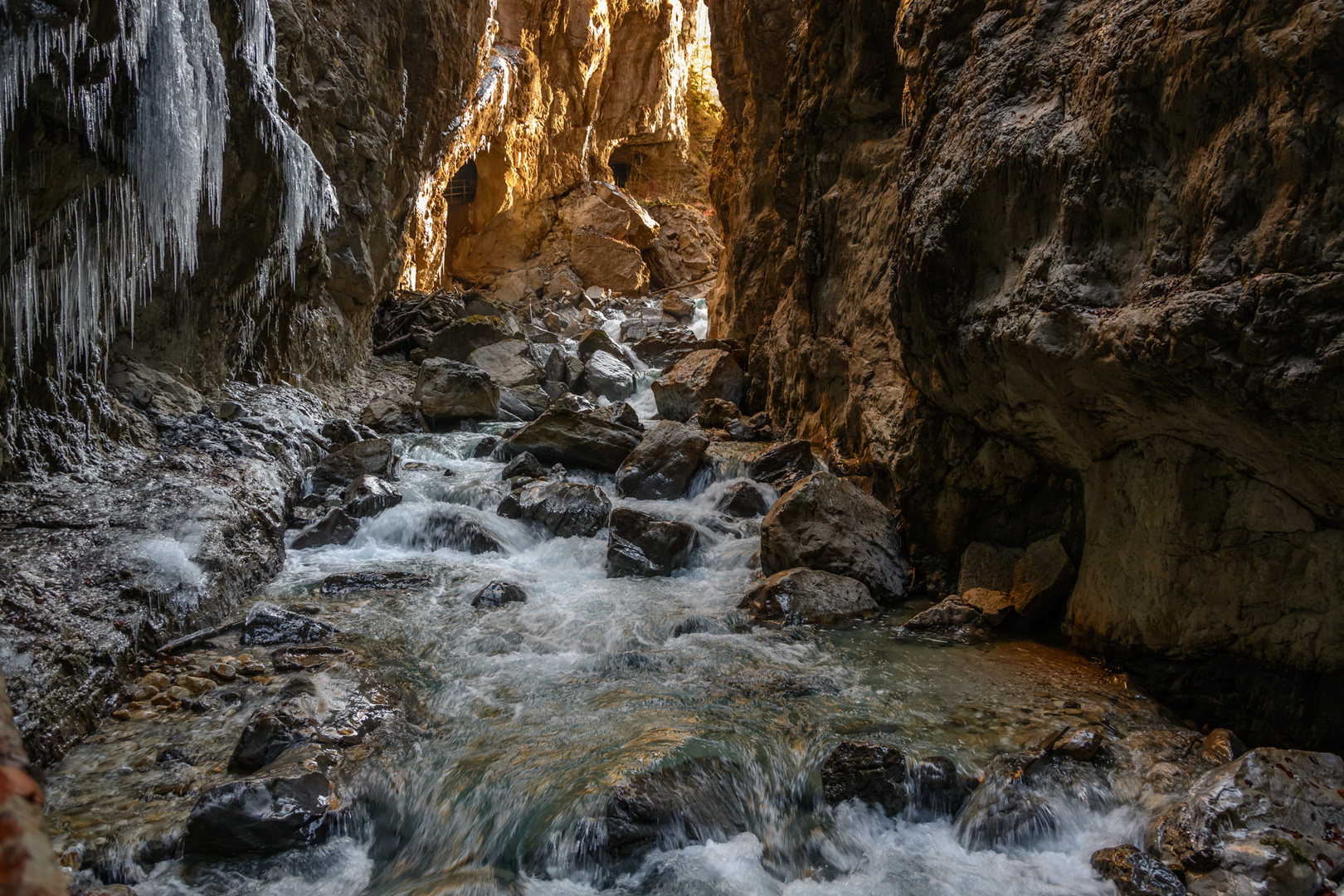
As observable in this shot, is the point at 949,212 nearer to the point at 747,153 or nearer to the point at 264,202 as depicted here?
the point at 264,202

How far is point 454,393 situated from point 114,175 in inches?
245

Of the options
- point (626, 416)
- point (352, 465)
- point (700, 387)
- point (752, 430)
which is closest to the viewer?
point (352, 465)

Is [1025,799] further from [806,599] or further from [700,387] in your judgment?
[700,387]

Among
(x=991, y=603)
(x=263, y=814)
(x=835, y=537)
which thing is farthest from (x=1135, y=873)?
(x=263, y=814)

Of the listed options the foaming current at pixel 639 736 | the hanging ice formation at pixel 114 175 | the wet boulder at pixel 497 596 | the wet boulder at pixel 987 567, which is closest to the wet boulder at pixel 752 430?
the foaming current at pixel 639 736

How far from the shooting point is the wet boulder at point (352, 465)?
26.6 feet

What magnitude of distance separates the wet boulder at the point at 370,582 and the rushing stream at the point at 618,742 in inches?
5.2

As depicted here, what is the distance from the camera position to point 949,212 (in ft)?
15.6

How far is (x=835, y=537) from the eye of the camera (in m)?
5.78

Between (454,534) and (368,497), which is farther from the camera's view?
(368,497)

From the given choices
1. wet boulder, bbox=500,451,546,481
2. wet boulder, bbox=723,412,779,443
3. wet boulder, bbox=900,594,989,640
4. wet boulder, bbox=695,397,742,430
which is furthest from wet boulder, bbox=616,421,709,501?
wet boulder, bbox=900,594,989,640

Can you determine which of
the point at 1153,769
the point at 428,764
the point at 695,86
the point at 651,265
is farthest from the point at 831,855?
the point at 695,86

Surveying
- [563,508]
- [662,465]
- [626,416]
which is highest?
[626,416]

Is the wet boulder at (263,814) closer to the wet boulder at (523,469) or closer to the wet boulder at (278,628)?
the wet boulder at (278,628)
